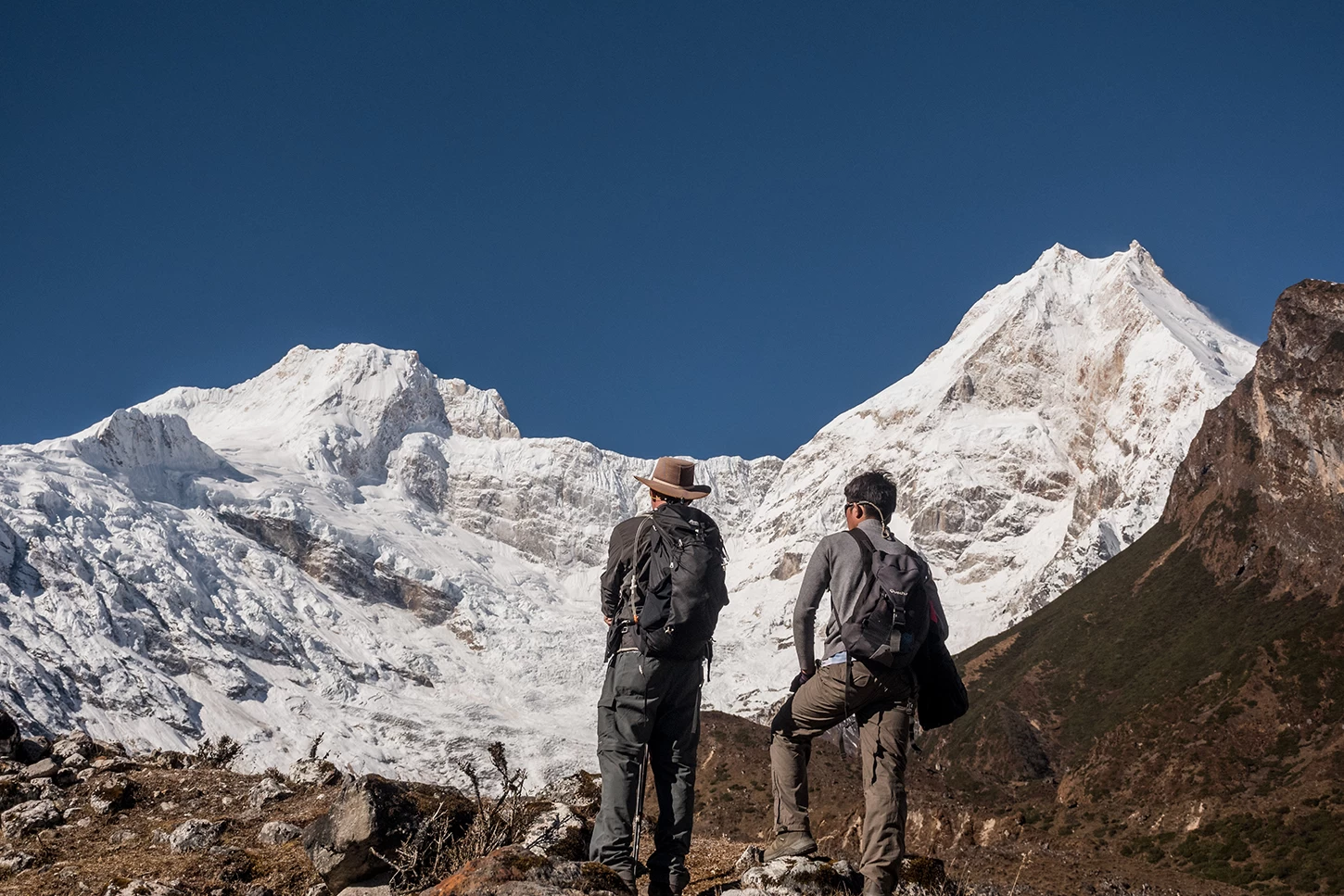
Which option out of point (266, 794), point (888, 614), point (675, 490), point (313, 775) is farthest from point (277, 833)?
point (888, 614)

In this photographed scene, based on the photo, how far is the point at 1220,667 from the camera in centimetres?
6962

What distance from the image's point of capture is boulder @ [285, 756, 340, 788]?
11.9 meters

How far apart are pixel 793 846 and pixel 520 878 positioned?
250 cm

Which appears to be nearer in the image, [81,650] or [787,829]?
[787,829]

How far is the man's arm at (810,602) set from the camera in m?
7.36

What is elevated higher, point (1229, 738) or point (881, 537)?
point (1229, 738)

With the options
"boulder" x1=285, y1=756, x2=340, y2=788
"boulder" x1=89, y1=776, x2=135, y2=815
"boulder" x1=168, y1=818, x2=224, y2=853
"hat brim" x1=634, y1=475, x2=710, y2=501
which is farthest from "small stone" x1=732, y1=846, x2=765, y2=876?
"boulder" x1=89, y1=776, x2=135, y2=815

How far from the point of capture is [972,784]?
257 ft

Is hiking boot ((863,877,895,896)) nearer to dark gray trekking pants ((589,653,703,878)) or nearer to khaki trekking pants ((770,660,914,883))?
khaki trekking pants ((770,660,914,883))

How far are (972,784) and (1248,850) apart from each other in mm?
35846

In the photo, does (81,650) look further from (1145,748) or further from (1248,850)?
(1248,850)

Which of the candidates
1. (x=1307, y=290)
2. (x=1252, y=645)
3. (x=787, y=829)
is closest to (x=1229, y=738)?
(x=1252, y=645)

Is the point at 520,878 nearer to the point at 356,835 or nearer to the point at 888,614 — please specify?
the point at 356,835

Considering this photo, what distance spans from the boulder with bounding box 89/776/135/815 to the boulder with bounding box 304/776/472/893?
4412 millimetres
